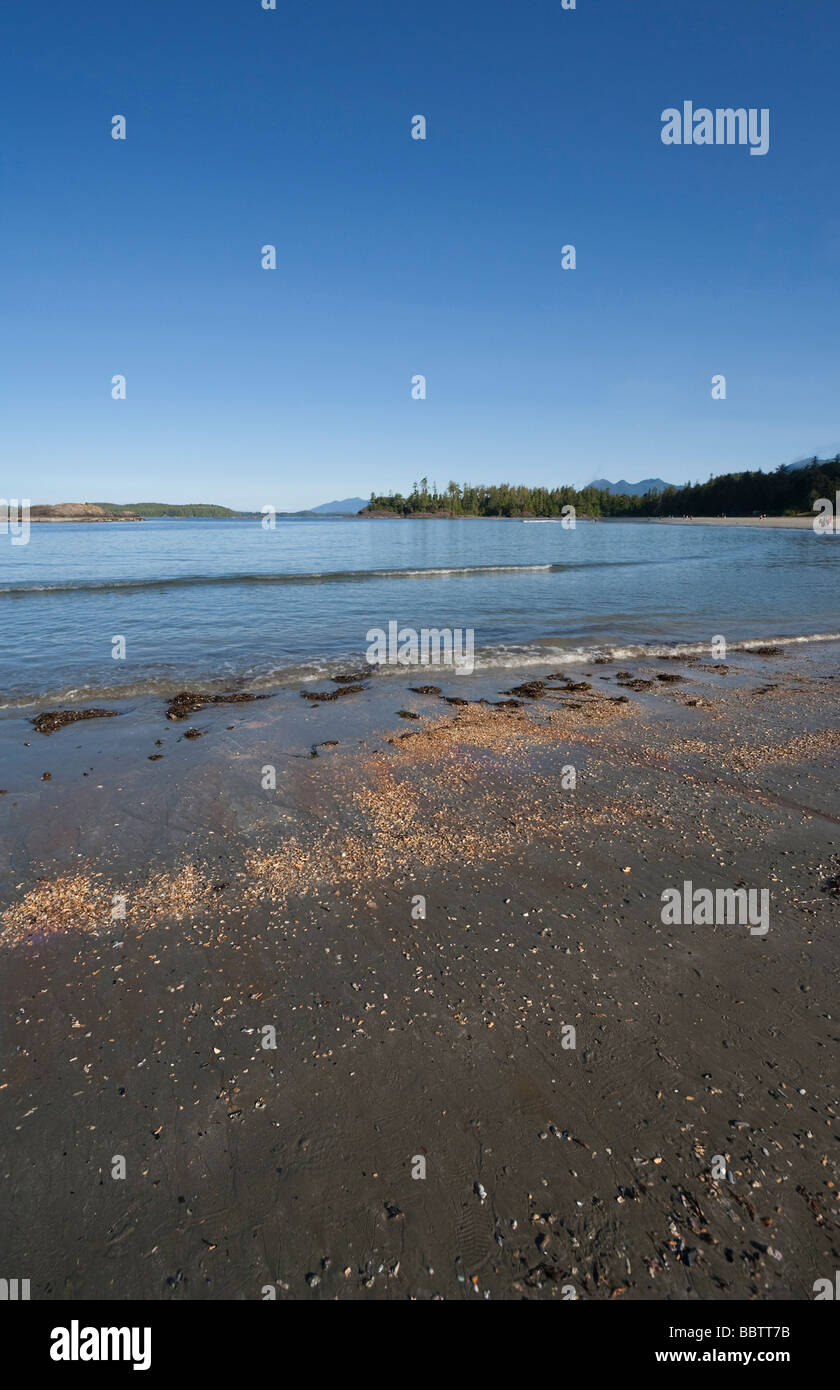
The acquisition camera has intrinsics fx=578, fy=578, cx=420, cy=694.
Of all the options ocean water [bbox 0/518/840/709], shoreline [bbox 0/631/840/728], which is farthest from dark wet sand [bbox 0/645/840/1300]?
ocean water [bbox 0/518/840/709]

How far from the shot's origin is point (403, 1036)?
407 centimetres

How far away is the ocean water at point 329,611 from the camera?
1549cm

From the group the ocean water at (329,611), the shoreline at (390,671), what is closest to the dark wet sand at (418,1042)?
the shoreline at (390,671)

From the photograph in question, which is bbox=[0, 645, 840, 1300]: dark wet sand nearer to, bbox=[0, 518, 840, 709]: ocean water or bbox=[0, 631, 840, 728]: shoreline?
bbox=[0, 631, 840, 728]: shoreline

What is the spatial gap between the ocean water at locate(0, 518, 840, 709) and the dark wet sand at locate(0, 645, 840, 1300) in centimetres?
770

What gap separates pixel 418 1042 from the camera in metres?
4.02

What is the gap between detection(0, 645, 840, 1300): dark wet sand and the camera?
2.90 m

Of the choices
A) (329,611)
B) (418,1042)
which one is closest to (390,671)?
(329,611)

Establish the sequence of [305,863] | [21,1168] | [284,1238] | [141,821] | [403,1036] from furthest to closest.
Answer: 1. [141,821]
2. [305,863]
3. [403,1036]
4. [21,1168]
5. [284,1238]

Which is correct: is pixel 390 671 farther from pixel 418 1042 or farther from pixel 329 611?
pixel 418 1042

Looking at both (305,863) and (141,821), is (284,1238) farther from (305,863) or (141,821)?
(141,821)

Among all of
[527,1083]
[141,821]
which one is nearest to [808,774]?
[527,1083]

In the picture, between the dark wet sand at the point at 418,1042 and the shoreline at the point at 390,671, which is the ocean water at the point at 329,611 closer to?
the shoreline at the point at 390,671

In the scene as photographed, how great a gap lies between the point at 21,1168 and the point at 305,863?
3.30 metres
